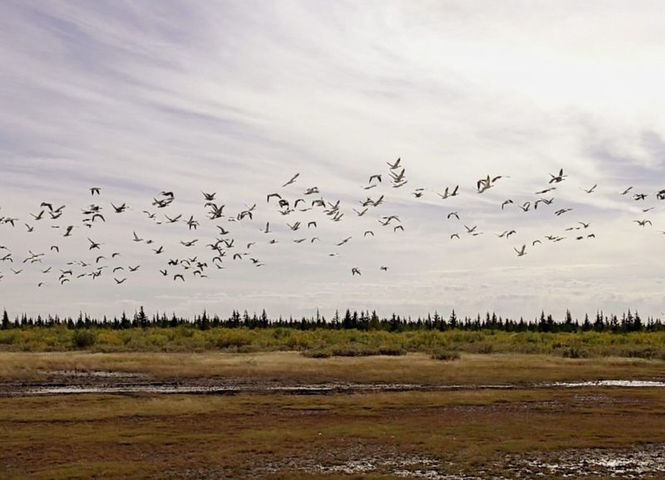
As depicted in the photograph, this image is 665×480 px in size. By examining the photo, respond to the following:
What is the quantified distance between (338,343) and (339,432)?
5198cm

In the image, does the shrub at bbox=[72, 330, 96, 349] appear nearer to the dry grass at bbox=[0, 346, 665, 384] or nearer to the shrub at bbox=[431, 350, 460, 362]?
the dry grass at bbox=[0, 346, 665, 384]

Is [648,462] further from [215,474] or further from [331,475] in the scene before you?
[215,474]

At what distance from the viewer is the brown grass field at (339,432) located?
24062mm

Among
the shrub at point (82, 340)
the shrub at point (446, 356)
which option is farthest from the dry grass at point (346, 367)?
the shrub at point (82, 340)

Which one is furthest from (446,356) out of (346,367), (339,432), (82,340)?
(339,432)

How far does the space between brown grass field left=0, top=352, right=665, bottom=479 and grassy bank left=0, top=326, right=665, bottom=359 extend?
871 inches

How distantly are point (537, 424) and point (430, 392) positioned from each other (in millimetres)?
10374

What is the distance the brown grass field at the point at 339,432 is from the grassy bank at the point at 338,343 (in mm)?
22125

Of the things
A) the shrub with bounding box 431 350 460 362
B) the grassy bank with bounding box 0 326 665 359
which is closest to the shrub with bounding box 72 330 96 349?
the grassy bank with bounding box 0 326 665 359

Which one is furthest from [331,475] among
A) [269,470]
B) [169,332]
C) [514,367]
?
[169,332]

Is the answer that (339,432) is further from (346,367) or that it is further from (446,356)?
(446,356)

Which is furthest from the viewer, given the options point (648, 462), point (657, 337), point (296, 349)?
point (657, 337)

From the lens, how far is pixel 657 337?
90.9 meters

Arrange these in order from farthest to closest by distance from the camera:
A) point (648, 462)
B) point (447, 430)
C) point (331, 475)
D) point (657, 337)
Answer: point (657, 337), point (447, 430), point (648, 462), point (331, 475)
